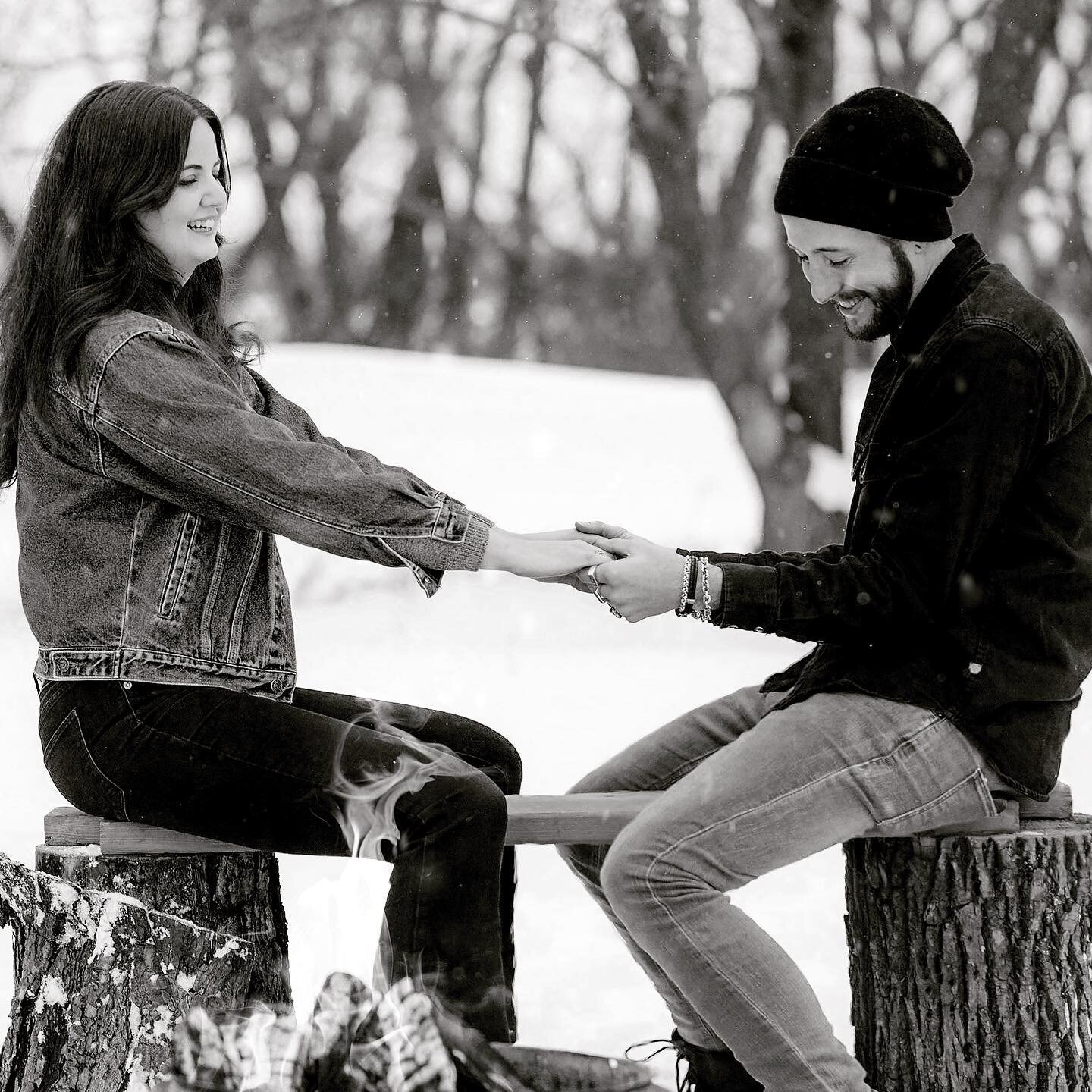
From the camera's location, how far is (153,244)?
2717 mm

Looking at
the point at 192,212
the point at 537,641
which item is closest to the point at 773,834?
the point at 192,212

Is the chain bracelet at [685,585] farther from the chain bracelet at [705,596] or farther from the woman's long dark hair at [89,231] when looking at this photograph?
the woman's long dark hair at [89,231]

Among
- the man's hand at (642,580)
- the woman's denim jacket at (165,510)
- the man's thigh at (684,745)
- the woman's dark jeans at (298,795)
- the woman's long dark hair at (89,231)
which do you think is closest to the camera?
the woman's dark jeans at (298,795)

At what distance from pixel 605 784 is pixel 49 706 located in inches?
44.9

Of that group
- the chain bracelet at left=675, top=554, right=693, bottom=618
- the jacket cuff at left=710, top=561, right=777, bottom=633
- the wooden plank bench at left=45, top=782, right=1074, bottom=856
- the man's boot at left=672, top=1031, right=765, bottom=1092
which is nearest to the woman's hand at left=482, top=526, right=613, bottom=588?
the chain bracelet at left=675, top=554, right=693, bottom=618

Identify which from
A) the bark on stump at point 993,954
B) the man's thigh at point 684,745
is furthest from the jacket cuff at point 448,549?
the bark on stump at point 993,954

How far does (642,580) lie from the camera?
2764 mm

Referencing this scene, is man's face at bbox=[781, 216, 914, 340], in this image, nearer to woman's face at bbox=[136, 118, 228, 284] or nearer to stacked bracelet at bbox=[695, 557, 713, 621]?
stacked bracelet at bbox=[695, 557, 713, 621]

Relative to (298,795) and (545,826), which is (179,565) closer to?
(298,795)

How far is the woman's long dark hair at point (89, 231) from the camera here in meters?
2.63

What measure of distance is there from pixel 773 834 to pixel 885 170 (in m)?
1.24

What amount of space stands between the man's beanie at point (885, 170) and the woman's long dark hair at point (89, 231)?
3.96 feet

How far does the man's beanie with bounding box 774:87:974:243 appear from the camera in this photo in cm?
261

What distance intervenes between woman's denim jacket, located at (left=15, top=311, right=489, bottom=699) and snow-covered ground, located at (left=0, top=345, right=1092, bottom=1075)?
2.58ft
